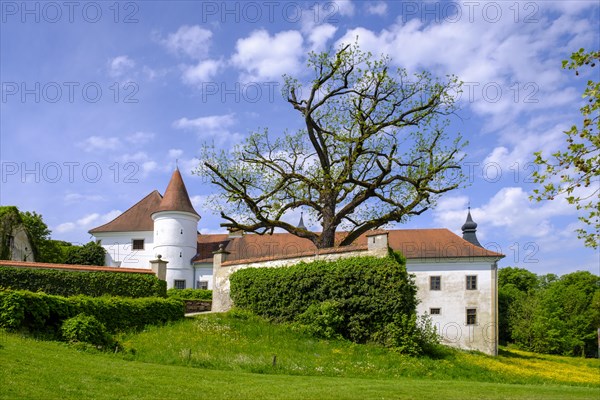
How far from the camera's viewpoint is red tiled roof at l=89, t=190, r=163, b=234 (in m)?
39.8

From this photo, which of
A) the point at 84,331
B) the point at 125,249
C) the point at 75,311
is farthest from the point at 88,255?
the point at 84,331

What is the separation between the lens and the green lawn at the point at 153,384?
852 cm

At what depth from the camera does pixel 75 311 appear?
635 inches

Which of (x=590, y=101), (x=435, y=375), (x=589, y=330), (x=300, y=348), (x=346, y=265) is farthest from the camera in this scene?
(x=589, y=330)

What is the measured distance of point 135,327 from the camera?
18625 millimetres

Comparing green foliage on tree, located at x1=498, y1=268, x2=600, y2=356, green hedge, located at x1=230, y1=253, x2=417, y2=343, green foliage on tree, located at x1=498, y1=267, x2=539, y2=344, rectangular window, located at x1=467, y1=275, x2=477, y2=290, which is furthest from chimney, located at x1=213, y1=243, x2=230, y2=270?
green foliage on tree, located at x1=498, y1=267, x2=539, y2=344

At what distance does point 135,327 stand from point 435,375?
1002cm

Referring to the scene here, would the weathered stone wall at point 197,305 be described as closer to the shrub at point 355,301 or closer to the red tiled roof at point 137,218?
the shrub at point 355,301

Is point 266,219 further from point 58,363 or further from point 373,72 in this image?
point 58,363

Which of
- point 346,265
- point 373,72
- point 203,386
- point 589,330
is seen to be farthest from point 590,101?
point 589,330

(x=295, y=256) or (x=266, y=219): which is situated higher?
(x=266, y=219)

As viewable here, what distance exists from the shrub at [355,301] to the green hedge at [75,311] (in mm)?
4382

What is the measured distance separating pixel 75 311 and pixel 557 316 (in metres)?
45.3

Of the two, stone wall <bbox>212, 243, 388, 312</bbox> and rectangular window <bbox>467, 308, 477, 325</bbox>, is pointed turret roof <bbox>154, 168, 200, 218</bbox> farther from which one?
rectangular window <bbox>467, 308, 477, 325</bbox>
